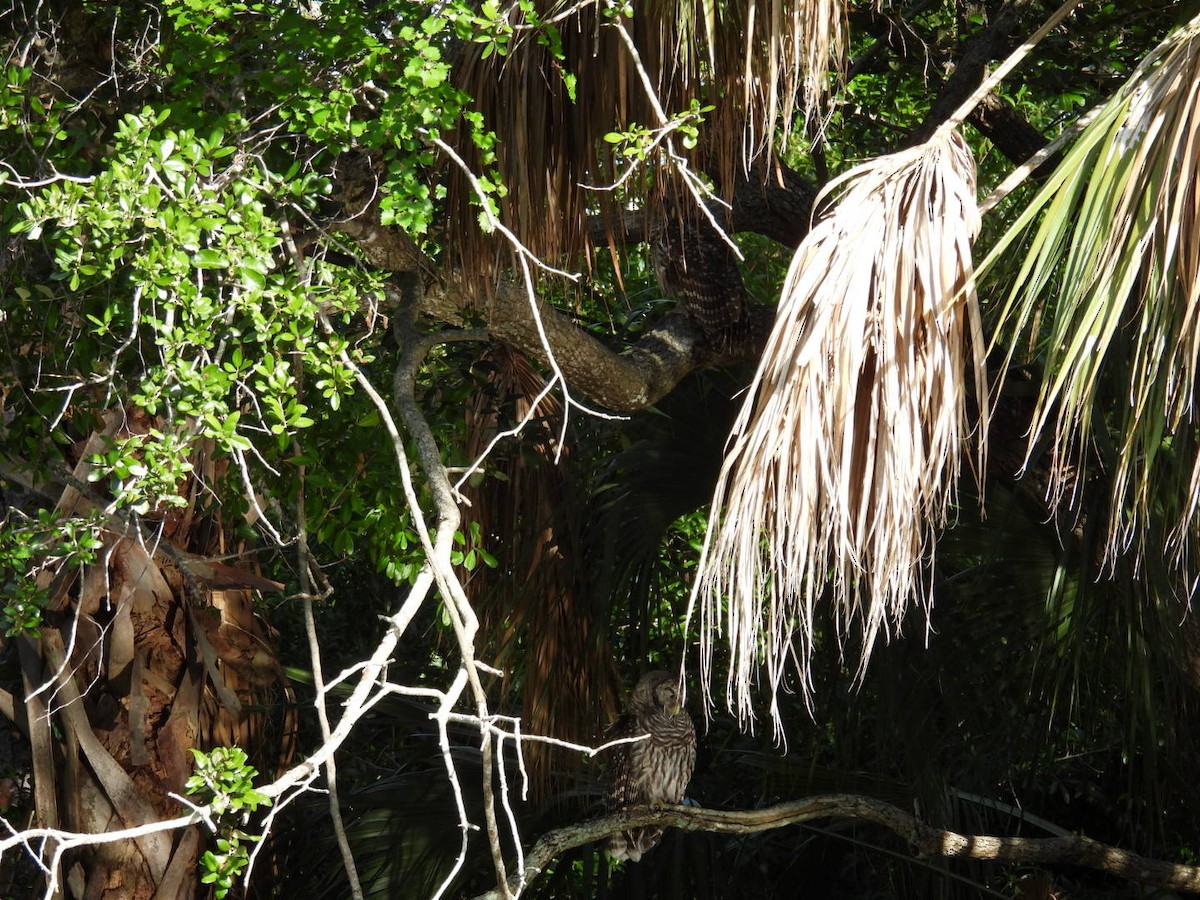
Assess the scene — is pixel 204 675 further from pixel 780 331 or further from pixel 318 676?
pixel 780 331

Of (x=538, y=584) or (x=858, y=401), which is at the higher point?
(x=858, y=401)

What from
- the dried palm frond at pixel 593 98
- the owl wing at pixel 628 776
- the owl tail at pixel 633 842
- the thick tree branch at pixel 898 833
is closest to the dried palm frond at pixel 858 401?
the dried palm frond at pixel 593 98

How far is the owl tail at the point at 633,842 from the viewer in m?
3.74

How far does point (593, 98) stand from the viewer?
2.32 meters

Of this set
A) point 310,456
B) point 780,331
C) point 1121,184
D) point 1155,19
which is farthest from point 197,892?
point 1155,19

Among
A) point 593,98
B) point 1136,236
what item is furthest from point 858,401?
point 593,98

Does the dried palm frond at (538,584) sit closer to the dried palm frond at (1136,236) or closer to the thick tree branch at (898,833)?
the thick tree branch at (898,833)

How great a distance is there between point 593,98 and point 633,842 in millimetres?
2333

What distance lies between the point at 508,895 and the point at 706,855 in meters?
2.01

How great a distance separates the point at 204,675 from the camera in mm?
3121

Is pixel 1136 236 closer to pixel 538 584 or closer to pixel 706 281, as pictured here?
pixel 706 281

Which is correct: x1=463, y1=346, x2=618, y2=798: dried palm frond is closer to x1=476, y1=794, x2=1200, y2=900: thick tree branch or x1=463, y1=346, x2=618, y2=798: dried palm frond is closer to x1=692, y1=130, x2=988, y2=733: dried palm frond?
x1=476, y1=794, x2=1200, y2=900: thick tree branch

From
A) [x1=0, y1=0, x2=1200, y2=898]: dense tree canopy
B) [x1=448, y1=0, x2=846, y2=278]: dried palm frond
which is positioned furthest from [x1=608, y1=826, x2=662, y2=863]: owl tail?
[x1=448, y1=0, x2=846, y2=278]: dried palm frond

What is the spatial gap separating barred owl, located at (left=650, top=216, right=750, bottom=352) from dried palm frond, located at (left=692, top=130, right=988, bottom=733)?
56.3 inches
